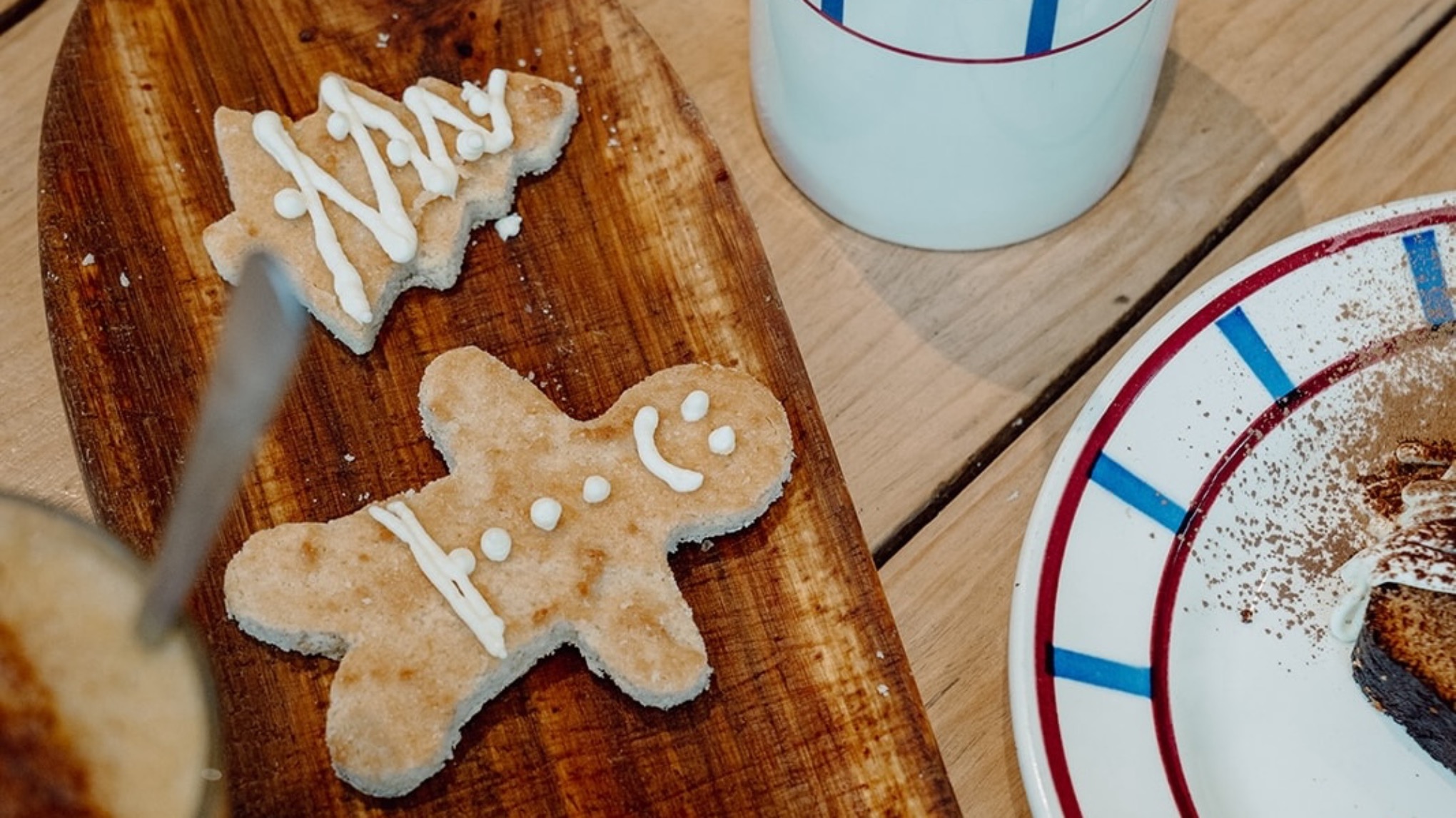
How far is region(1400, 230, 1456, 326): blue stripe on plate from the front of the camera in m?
1.00

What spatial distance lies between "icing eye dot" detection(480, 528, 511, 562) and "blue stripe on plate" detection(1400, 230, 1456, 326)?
619mm

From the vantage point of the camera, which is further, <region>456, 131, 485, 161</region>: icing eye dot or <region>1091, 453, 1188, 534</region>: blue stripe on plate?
<region>456, 131, 485, 161</region>: icing eye dot

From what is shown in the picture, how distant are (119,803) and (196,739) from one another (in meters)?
0.04

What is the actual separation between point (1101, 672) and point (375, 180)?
0.57 meters

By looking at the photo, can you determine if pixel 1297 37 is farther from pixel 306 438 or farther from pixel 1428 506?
pixel 306 438

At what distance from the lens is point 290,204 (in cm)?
100

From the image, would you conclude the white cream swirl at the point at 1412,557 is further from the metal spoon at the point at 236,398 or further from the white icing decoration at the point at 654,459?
the metal spoon at the point at 236,398

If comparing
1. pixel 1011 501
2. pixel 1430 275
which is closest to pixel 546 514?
pixel 1011 501

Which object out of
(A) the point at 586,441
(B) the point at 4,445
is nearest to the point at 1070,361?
(A) the point at 586,441

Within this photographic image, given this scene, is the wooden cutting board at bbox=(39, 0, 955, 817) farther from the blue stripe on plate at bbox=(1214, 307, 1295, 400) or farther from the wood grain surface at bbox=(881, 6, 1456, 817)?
the blue stripe on plate at bbox=(1214, 307, 1295, 400)

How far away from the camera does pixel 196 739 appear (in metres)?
0.68

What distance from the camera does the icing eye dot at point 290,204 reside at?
100cm

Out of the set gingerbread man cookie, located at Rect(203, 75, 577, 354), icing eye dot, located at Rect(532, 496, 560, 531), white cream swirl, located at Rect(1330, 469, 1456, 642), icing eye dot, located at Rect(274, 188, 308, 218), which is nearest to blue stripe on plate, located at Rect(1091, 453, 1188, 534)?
white cream swirl, located at Rect(1330, 469, 1456, 642)

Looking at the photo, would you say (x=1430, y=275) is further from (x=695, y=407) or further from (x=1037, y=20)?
(x=695, y=407)
